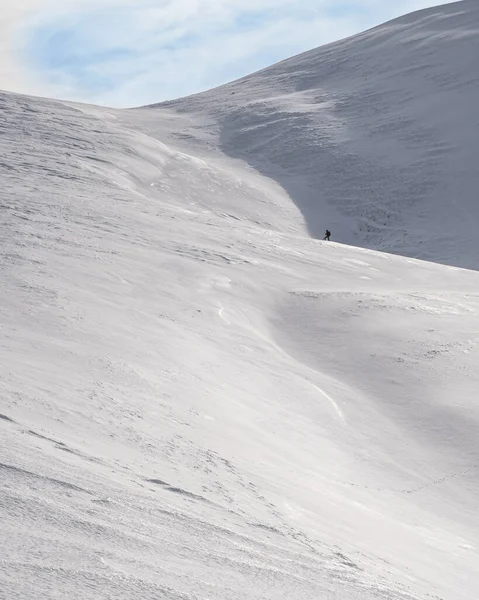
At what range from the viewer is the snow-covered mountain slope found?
116ft

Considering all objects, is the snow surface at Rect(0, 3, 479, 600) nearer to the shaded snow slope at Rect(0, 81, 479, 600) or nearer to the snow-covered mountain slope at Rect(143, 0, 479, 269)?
the shaded snow slope at Rect(0, 81, 479, 600)

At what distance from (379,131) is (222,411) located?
116 ft

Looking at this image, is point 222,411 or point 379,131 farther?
A: point 379,131

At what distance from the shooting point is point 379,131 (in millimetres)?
42469

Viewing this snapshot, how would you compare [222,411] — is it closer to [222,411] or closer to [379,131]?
[222,411]

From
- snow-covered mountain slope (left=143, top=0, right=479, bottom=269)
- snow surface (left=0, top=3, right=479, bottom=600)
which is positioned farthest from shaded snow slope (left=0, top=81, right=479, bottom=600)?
snow-covered mountain slope (left=143, top=0, right=479, bottom=269)

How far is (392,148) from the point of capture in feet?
134

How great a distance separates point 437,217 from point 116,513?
3228 cm

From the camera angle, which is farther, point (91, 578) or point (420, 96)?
point (420, 96)

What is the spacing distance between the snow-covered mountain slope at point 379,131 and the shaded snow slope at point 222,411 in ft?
39.5

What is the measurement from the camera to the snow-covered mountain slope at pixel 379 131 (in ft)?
116

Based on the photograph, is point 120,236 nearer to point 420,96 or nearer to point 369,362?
point 369,362

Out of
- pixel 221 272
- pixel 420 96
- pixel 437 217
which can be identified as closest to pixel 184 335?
pixel 221 272

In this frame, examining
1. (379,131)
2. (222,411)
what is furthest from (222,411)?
(379,131)
